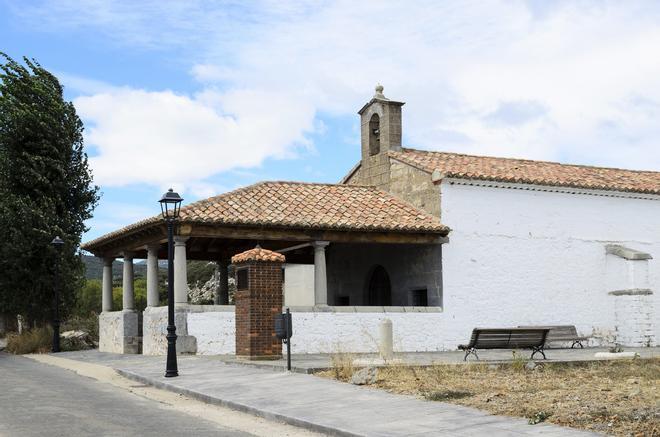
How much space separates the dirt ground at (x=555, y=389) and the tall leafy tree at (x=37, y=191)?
56.3 feet

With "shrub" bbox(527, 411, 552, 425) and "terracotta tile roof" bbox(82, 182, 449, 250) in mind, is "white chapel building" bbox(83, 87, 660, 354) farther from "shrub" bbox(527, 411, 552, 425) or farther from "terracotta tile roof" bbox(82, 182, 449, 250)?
"shrub" bbox(527, 411, 552, 425)

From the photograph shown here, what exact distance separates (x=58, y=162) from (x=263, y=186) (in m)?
8.86

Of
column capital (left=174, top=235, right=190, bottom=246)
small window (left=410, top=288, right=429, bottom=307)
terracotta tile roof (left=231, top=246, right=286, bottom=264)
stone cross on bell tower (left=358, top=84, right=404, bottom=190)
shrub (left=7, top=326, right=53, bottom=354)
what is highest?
stone cross on bell tower (left=358, top=84, right=404, bottom=190)

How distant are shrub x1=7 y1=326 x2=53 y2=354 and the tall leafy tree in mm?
1284

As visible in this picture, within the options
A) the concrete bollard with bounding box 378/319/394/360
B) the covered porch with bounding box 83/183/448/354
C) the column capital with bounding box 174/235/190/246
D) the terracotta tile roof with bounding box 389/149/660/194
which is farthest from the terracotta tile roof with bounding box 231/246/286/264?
the terracotta tile roof with bounding box 389/149/660/194

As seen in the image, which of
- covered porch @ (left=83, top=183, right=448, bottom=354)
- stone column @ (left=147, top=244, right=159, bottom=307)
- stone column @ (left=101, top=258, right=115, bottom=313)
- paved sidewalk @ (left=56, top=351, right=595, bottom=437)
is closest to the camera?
paved sidewalk @ (left=56, top=351, right=595, bottom=437)

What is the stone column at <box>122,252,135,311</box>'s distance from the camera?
24531 millimetres

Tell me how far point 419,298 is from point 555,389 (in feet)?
42.6

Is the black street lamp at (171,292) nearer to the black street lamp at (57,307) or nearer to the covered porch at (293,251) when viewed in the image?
the covered porch at (293,251)

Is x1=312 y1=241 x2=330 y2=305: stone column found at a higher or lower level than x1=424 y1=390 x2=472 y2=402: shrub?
higher

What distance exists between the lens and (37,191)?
28000 mm

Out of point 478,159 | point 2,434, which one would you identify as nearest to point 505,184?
point 478,159

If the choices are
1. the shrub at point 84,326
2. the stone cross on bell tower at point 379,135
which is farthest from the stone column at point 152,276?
the shrub at point 84,326

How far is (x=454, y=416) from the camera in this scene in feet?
30.3
